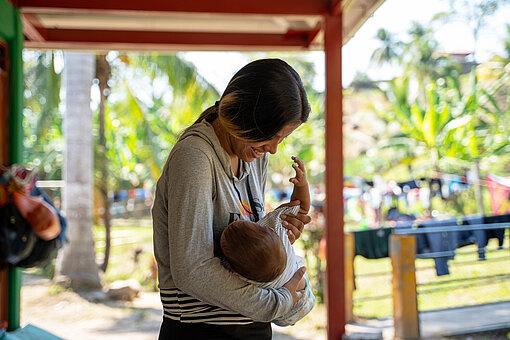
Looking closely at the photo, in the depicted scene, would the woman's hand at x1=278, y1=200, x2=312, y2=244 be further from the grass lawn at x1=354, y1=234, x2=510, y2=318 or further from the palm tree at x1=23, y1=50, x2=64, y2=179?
the palm tree at x1=23, y1=50, x2=64, y2=179

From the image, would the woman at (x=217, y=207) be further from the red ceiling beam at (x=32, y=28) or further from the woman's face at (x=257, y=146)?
the red ceiling beam at (x=32, y=28)

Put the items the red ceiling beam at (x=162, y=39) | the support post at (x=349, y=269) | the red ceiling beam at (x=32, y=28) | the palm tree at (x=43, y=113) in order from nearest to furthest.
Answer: the red ceiling beam at (x=32, y=28) → the red ceiling beam at (x=162, y=39) → the support post at (x=349, y=269) → the palm tree at (x=43, y=113)

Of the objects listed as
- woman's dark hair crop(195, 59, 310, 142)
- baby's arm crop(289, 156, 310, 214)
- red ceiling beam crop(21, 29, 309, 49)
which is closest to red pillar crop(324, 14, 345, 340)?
red ceiling beam crop(21, 29, 309, 49)

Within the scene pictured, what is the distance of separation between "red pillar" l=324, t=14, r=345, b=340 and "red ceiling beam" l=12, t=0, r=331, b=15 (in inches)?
7.9

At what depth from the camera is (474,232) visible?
743 cm

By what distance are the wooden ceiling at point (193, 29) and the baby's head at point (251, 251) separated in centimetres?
258

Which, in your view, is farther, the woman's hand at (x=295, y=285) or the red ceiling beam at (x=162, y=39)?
the red ceiling beam at (x=162, y=39)

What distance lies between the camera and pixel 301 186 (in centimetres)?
163

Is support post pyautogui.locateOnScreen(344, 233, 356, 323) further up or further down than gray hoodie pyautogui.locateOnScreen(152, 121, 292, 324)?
further down

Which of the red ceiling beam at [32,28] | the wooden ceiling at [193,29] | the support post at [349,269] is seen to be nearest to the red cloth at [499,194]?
the support post at [349,269]

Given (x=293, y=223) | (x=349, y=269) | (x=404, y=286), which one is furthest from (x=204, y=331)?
(x=349, y=269)

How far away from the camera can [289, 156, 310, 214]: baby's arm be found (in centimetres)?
162

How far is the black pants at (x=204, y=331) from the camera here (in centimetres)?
133

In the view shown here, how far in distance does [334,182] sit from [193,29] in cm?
173
